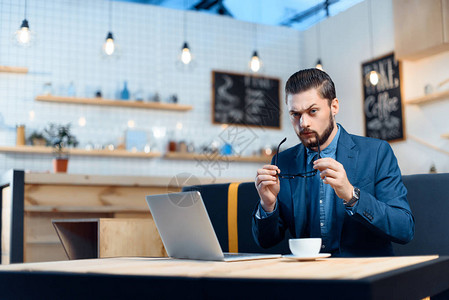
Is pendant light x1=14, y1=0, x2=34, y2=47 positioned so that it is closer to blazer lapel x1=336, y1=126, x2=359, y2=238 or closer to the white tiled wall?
the white tiled wall

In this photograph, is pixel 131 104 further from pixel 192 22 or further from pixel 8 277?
pixel 8 277

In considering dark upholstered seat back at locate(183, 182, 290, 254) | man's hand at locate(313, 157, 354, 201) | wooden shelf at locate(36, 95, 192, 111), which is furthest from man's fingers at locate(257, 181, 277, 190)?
wooden shelf at locate(36, 95, 192, 111)

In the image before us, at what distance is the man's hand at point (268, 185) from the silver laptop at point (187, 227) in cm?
24

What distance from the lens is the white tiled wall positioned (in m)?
5.64

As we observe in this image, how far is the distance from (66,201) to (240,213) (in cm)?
177

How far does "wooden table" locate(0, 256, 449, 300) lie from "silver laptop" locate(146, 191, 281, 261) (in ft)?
0.87

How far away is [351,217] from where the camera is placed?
1666 millimetres

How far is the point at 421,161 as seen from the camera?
17.2 ft

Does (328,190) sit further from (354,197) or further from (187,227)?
(187,227)

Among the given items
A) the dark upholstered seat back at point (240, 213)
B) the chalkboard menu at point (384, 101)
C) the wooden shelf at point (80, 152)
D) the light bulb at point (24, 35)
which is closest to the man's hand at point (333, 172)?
the dark upholstered seat back at point (240, 213)

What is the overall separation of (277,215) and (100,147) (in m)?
4.27

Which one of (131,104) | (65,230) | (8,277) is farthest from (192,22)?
(8,277)

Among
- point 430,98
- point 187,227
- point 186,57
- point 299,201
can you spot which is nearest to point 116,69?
point 186,57

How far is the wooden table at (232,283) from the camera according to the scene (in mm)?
850
